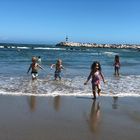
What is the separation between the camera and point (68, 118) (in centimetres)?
925

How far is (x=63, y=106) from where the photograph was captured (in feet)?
35.8

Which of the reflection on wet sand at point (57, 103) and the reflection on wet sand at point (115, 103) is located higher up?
the reflection on wet sand at point (57, 103)

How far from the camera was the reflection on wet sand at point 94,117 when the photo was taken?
8438 millimetres

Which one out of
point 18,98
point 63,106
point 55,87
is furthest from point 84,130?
point 55,87

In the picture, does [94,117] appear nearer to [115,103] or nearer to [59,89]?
[115,103]

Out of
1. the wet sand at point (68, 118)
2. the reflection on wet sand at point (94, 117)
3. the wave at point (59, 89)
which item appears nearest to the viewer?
the wet sand at point (68, 118)

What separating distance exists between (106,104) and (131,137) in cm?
383

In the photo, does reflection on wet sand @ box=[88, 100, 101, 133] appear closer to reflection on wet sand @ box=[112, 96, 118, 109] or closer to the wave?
reflection on wet sand @ box=[112, 96, 118, 109]

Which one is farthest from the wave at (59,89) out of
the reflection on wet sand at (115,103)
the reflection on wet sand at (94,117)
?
the reflection on wet sand at (94,117)

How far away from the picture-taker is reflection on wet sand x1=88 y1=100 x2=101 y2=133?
332 inches

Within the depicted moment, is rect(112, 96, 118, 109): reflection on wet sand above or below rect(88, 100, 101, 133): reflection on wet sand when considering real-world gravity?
below

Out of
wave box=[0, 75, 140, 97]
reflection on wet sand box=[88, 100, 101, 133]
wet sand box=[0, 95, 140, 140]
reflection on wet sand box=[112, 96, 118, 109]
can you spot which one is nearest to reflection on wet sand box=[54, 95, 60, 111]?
wet sand box=[0, 95, 140, 140]

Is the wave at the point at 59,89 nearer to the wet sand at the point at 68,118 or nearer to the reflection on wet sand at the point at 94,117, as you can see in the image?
the wet sand at the point at 68,118

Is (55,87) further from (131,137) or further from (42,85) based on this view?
(131,137)
